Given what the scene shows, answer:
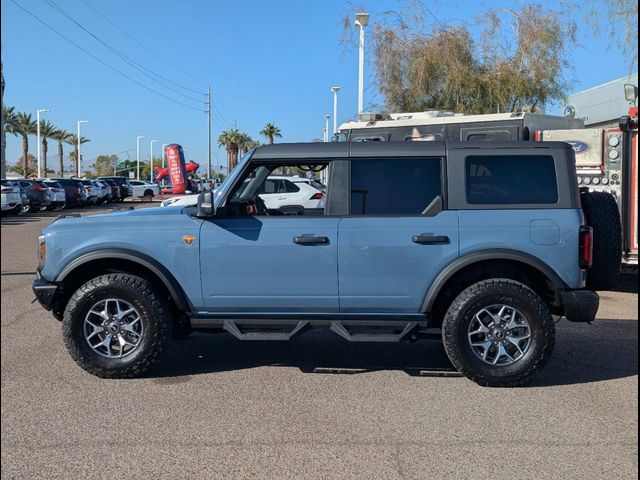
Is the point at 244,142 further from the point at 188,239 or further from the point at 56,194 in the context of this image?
the point at 188,239

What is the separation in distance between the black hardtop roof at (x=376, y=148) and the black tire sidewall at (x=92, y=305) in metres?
1.53

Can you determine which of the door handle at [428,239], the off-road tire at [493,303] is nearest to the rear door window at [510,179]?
the door handle at [428,239]

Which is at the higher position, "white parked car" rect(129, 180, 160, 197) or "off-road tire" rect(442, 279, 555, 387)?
"white parked car" rect(129, 180, 160, 197)

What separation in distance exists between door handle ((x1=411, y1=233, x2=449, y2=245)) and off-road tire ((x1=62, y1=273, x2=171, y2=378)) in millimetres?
2141

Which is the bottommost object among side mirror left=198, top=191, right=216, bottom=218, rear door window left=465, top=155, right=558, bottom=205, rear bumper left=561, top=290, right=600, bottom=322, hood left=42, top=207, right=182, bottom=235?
rear bumper left=561, top=290, right=600, bottom=322

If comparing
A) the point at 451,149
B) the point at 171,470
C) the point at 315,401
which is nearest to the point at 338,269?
the point at 315,401

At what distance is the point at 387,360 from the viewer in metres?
6.00

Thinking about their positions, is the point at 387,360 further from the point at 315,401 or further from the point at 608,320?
the point at 608,320

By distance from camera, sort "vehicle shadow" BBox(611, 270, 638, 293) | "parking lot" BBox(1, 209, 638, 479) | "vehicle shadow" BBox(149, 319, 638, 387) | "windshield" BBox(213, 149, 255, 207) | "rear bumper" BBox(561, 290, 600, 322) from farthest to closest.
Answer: "vehicle shadow" BBox(611, 270, 638, 293)
"vehicle shadow" BBox(149, 319, 638, 387)
"windshield" BBox(213, 149, 255, 207)
"rear bumper" BBox(561, 290, 600, 322)
"parking lot" BBox(1, 209, 638, 479)

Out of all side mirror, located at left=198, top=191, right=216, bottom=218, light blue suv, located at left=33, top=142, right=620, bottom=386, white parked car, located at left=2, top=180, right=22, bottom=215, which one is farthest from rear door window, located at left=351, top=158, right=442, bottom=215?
white parked car, located at left=2, top=180, right=22, bottom=215

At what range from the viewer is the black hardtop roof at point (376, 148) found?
5316mm

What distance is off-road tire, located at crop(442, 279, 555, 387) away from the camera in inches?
201

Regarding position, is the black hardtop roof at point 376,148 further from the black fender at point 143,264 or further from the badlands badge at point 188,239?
the black fender at point 143,264

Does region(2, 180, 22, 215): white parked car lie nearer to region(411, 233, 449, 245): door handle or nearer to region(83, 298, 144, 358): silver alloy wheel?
region(83, 298, 144, 358): silver alloy wheel
